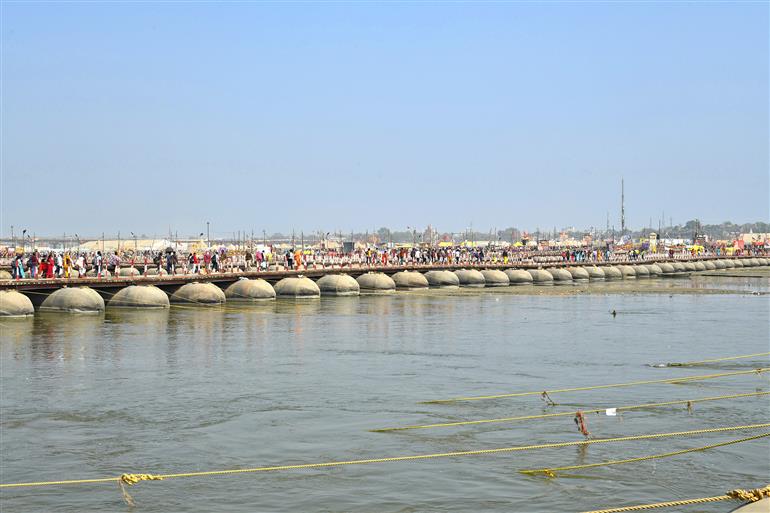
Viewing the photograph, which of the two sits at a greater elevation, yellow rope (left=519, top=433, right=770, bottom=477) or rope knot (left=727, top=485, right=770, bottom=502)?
rope knot (left=727, top=485, right=770, bottom=502)

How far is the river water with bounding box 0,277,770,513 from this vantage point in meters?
19.1

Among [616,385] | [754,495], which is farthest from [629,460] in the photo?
[616,385]

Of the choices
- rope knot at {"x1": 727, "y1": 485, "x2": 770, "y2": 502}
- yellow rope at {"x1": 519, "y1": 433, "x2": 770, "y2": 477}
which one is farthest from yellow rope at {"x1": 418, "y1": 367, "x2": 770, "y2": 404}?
rope knot at {"x1": 727, "y1": 485, "x2": 770, "y2": 502}

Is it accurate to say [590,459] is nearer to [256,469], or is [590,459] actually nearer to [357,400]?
[256,469]

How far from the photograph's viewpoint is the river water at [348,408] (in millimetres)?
19141

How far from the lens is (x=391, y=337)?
44.9 metres

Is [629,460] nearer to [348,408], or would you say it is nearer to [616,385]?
[348,408]

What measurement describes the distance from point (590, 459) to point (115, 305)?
40082 millimetres

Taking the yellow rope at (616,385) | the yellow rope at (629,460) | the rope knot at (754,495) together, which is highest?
the rope knot at (754,495)

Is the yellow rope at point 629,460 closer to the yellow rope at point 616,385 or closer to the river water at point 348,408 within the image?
the river water at point 348,408

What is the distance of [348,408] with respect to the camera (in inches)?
1066

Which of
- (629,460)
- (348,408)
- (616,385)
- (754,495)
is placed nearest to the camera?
(754,495)

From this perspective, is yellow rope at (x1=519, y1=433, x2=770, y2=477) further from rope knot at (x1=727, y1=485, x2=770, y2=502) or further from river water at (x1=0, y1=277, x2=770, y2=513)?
rope knot at (x1=727, y1=485, x2=770, y2=502)


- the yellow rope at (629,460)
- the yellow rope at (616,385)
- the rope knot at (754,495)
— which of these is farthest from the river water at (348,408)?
the rope knot at (754,495)
